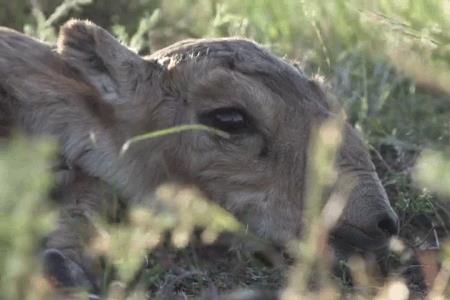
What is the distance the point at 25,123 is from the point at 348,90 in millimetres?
2361

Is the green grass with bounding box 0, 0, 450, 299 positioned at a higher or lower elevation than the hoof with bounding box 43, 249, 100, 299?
higher

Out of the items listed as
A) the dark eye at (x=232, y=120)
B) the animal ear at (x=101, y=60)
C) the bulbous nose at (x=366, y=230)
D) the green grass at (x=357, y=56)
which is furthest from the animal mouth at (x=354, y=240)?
the animal ear at (x=101, y=60)

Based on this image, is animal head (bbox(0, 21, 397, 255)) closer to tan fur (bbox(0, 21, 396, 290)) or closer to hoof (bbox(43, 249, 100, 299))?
tan fur (bbox(0, 21, 396, 290))

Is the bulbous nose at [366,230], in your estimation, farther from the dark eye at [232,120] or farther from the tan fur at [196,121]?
the dark eye at [232,120]

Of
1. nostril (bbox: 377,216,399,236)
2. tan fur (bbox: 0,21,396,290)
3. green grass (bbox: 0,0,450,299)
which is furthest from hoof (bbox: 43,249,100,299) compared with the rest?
nostril (bbox: 377,216,399,236)

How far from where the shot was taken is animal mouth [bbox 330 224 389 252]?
4352 mm

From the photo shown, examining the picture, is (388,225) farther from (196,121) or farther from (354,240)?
(196,121)

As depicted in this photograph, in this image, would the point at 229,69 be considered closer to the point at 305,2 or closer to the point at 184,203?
the point at 184,203

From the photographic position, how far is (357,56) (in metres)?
6.56

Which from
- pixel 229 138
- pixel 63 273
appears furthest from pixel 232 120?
pixel 63 273

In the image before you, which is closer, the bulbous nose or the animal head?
the bulbous nose

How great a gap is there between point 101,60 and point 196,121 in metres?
0.42

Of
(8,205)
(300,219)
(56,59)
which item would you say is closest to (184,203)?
(8,205)

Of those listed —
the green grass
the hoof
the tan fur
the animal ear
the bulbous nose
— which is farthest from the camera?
the green grass
